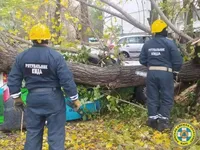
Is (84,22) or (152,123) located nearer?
(152,123)

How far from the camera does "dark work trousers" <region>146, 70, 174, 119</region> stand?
5184 mm

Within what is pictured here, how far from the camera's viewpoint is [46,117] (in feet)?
13.6

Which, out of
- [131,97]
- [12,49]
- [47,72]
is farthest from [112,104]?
[47,72]

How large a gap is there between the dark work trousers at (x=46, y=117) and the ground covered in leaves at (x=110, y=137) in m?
0.77

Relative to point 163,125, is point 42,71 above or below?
above

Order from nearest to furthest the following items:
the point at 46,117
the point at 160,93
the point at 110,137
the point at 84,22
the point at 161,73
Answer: the point at 46,117 → the point at 110,137 → the point at 161,73 → the point at 160,93 → the point at 84,22

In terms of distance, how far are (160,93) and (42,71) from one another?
2205 millimetres

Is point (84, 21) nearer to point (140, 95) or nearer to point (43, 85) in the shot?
point (140, 95)

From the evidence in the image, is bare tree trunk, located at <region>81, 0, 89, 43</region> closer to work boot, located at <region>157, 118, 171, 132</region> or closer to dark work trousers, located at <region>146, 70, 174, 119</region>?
dark work trousers, located at <region>146, 70, 174, 119</region>

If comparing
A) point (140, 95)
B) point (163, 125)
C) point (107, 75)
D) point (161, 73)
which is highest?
point (161, 73)

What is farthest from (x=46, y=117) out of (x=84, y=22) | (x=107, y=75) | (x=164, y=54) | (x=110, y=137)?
(x=84, y=22)

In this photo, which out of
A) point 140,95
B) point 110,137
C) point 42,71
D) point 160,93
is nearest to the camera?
point 42,71

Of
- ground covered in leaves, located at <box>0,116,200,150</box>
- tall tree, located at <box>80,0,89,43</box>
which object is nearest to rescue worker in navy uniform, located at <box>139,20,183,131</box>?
ground covered in leaves, located at <box>0,116,200,150</box>

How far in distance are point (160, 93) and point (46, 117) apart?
206 centimetres
